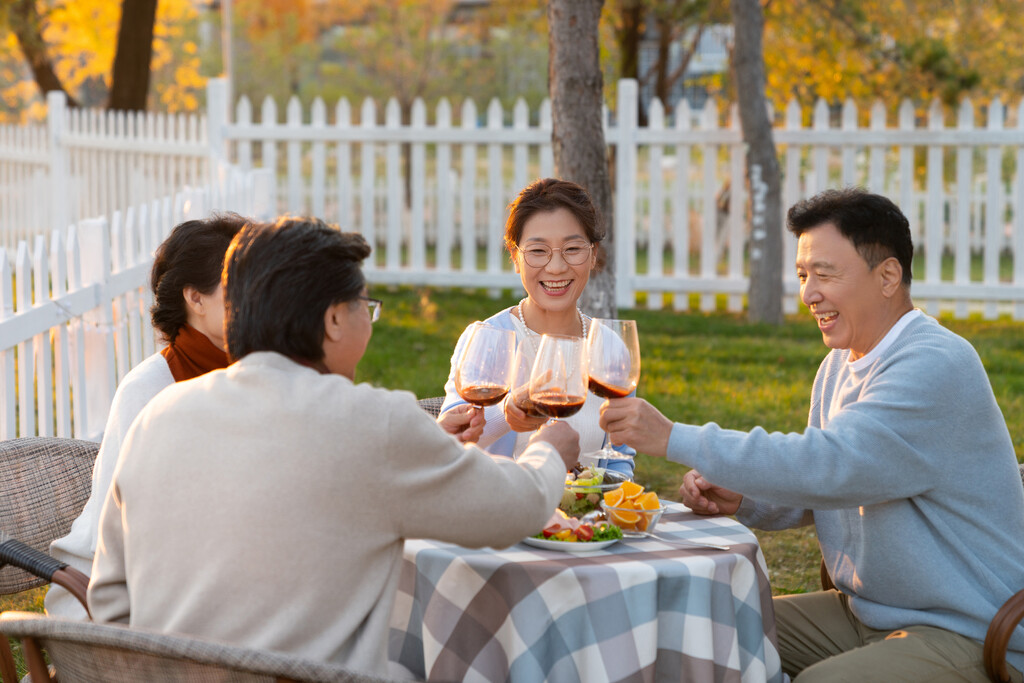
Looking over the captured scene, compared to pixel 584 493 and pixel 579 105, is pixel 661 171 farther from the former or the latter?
pixel 584 493

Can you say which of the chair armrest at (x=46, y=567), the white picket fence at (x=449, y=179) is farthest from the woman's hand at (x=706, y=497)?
the white picket fence at (x=449, y=179)

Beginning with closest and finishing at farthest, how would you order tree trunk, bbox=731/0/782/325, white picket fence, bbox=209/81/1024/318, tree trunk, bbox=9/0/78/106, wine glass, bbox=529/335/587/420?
1. wine glass, bbox=529/335/587/420
2. tree trunk, bbox=731/0/782/325
3. white picket fence, bbox=209/81/1024/318
4. tree trunk, bbox=9/0/78/106

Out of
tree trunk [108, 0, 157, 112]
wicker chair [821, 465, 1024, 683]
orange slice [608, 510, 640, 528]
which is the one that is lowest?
wicker chair [821, 465, 1024, 683]

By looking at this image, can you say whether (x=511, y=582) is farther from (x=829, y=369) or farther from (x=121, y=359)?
(x=121, y=359)

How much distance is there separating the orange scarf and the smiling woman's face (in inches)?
42.7

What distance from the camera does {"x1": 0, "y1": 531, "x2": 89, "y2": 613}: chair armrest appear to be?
2502 mm

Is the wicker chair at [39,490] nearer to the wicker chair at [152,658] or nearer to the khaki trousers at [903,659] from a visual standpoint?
the wicker chair at [152,658]

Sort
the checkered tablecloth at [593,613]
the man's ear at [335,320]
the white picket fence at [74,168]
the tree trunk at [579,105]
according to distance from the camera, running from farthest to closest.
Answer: the white picket fence at [74,168]
the tree trunk at [579,105]
the checkered tablecloth at [593,613]
the man's ear at [335,320]

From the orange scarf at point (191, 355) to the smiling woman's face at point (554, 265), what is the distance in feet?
3.56

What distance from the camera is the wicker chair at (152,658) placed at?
1.81 m

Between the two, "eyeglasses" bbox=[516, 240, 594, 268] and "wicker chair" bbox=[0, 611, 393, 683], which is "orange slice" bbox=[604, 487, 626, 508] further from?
"eyeglasses" bbox=[516, 240, 594, 268]

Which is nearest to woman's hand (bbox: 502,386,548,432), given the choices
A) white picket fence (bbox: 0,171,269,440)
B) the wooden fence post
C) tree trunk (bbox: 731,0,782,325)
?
white picket fence (bbox: 0,171,269,440)

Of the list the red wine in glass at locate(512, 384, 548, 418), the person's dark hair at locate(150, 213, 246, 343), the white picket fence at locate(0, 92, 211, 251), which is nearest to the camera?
the red wine in glass at locate(512, 384, 548, 418)

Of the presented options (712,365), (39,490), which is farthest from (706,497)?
(712,365)
